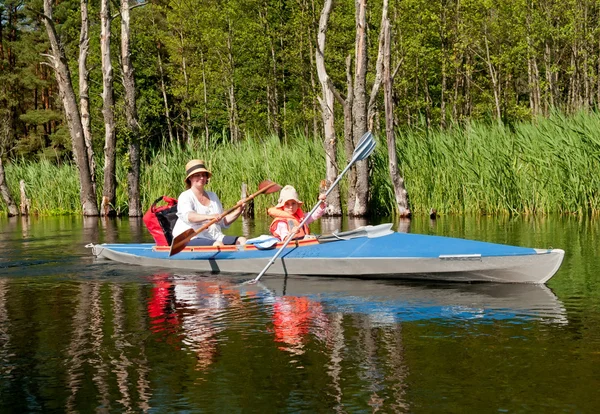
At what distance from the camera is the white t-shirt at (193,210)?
11.2 metres

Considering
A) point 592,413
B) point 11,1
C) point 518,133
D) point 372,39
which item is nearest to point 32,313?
point 592,413

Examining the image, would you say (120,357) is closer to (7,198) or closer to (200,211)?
(200,211)

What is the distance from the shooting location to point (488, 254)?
30.4 ft

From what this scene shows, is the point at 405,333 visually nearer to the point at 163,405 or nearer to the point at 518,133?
the point at 163,405

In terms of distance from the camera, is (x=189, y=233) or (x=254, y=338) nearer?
(x=254, y=338)

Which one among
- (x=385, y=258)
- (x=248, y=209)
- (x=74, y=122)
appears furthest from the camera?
(x=74, y=122)

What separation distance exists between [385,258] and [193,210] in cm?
269

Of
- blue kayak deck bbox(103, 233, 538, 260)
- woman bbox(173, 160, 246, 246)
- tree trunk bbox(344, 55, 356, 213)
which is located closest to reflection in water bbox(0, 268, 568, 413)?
blue kayak deck bbox(103, 233, 538, 260)

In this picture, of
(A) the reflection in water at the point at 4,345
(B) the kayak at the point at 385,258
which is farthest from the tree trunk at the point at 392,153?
(A) the reflection in water at the point at 4,345

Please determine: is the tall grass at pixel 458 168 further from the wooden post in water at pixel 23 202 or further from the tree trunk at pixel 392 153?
the wooden post in water at pixel 23 202

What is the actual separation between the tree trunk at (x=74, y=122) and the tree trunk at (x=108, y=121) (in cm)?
42

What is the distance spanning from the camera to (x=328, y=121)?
21.1 meters

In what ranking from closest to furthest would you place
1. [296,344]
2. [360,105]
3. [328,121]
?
[296,344] < [360,105] < [328,121]

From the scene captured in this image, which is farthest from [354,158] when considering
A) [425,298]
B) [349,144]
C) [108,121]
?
[108,121]
